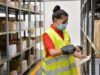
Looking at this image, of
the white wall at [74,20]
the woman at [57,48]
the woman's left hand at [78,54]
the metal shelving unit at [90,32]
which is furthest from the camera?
the white wall at [74,20]

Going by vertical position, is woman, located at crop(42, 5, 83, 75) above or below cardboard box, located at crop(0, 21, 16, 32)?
below

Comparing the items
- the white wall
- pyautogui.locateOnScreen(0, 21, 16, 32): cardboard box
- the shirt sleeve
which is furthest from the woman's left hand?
the white wall

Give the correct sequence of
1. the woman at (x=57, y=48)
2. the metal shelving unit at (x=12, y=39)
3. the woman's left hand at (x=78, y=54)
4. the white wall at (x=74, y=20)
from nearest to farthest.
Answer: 1. the woman's left hand at (x=78, y=54)
2. the woman at (x=57, y=48)
3. the metal shelving unit at (x=12, y=39)
4. the white wall at (x=74, y=20)

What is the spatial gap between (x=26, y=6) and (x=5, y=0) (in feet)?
7.19

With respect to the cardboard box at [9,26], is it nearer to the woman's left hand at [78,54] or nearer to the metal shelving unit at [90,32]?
the metal shelving unit at [90,32]

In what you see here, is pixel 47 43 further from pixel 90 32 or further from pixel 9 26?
pixel 9 26

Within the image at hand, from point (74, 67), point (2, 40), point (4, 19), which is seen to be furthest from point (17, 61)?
point (74, 67)

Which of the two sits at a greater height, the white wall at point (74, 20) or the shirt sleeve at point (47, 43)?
the white wall at point (74, 20)

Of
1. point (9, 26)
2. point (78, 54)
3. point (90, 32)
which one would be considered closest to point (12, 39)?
point (9, 26)

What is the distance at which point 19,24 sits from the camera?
5.68 m

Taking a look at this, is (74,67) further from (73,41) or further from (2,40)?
(73,41)

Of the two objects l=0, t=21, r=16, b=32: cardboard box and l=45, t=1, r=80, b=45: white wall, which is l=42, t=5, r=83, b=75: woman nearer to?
l=0, t=21, r=16, b=32: cardboard box

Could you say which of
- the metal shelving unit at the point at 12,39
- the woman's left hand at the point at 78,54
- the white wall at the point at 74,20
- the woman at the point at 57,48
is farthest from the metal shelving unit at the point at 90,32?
the white wall at the point at 74,20

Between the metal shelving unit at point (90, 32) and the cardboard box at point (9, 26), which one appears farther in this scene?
the cardboard box at point (9, 26)
